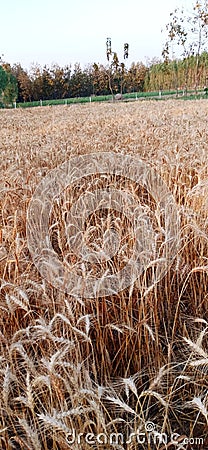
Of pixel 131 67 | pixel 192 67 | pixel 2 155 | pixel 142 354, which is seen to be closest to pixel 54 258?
pixel 142 354

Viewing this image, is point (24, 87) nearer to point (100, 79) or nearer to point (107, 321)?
point (100, 79)

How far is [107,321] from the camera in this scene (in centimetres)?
174

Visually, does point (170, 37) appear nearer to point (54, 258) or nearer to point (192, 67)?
point (192, 67)

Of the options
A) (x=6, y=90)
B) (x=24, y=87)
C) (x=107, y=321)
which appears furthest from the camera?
(x=24, y=87)

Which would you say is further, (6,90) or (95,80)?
(95,80)

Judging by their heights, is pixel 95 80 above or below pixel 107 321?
above

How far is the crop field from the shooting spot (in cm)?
115

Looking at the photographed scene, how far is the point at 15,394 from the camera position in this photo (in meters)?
1.46

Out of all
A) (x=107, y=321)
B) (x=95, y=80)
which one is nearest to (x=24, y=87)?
(x=95, y=80)

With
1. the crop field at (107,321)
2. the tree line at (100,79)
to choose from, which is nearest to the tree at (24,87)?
the tree line at (100,79)

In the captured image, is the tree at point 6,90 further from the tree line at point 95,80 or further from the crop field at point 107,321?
the crop field at point 107,321

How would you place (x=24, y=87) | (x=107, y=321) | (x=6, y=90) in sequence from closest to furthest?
(x=107, y=321) → (x=6, y=90) → (x=24, y=87)

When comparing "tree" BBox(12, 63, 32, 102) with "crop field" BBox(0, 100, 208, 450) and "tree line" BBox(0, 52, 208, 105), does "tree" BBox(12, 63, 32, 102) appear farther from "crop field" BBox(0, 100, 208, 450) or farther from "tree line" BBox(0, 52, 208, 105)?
"crop field" BBox(0, 100, 208, 450)

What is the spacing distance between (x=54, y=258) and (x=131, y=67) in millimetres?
54794
